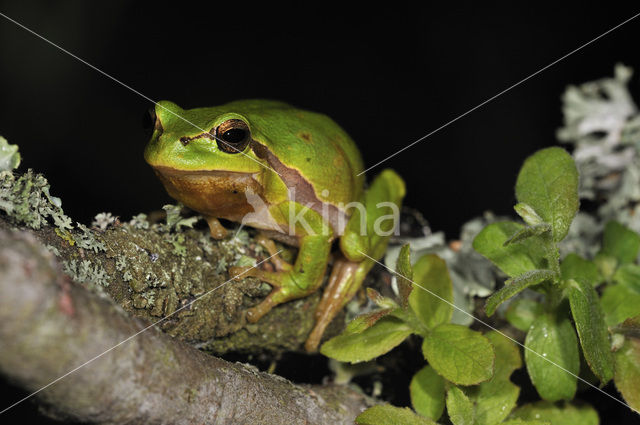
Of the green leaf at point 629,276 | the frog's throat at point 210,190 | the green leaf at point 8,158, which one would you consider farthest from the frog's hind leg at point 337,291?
the green leaf at point 8,158

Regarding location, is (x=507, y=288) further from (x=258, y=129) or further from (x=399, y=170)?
(x=399, y=170)

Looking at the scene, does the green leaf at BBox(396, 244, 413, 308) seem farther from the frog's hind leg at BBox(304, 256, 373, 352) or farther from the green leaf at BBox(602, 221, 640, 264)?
the green leaf at BBox(602, 221, 640, 264)

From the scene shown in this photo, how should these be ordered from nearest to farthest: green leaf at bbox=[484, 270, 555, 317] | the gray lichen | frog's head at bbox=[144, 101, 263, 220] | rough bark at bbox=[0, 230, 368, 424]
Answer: rough bark at bbox=[0, 230, 368, 424]
green leaf at bbox=[484, 270, 555, 317]
frog's head at bbox=[144, 101, 263, 220]
the gray lichen

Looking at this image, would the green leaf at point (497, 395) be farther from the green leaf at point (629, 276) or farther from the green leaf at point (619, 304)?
the green leaf at point (629, 276)

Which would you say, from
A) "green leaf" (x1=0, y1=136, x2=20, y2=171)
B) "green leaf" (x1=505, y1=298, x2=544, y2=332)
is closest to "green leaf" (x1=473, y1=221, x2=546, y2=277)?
"green leaf" (x1=505, y1=298, x2=544, y2=332)

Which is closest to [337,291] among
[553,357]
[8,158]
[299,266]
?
[299,266]
